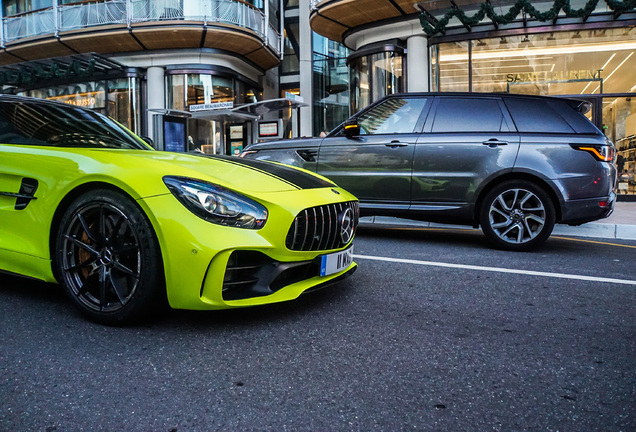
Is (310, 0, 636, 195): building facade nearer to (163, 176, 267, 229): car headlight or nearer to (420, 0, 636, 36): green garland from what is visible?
(420, 0, 636, 36): green garland

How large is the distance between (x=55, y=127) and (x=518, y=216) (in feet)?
→ 14.9

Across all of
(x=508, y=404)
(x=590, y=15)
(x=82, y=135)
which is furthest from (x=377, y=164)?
(x=590, y=15)

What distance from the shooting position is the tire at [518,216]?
5.68 meters

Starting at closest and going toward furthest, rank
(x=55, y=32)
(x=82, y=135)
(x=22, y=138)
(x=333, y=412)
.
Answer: (x=333, y=412) < (x=22, y=138) < (x=82, y=135) < (x=55, y=32)

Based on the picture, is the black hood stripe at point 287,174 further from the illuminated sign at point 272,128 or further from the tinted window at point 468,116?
the illuminated sign at point 272,128

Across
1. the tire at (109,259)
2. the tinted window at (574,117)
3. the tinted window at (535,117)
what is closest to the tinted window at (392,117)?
the tinted window at (535,117)

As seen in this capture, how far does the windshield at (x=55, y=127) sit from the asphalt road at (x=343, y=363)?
41.3 inches

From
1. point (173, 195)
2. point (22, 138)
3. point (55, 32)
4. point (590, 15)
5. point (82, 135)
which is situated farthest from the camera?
point (55, 32)

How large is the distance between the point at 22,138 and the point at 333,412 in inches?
111

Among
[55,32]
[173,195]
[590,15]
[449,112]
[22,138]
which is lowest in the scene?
[173,195]

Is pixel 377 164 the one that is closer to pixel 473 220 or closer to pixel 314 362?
pixel 473 220

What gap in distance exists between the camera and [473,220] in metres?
6.09

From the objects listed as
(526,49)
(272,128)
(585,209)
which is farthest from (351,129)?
(272,128)

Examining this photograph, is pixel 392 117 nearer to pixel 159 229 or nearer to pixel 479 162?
pixel 479 162
